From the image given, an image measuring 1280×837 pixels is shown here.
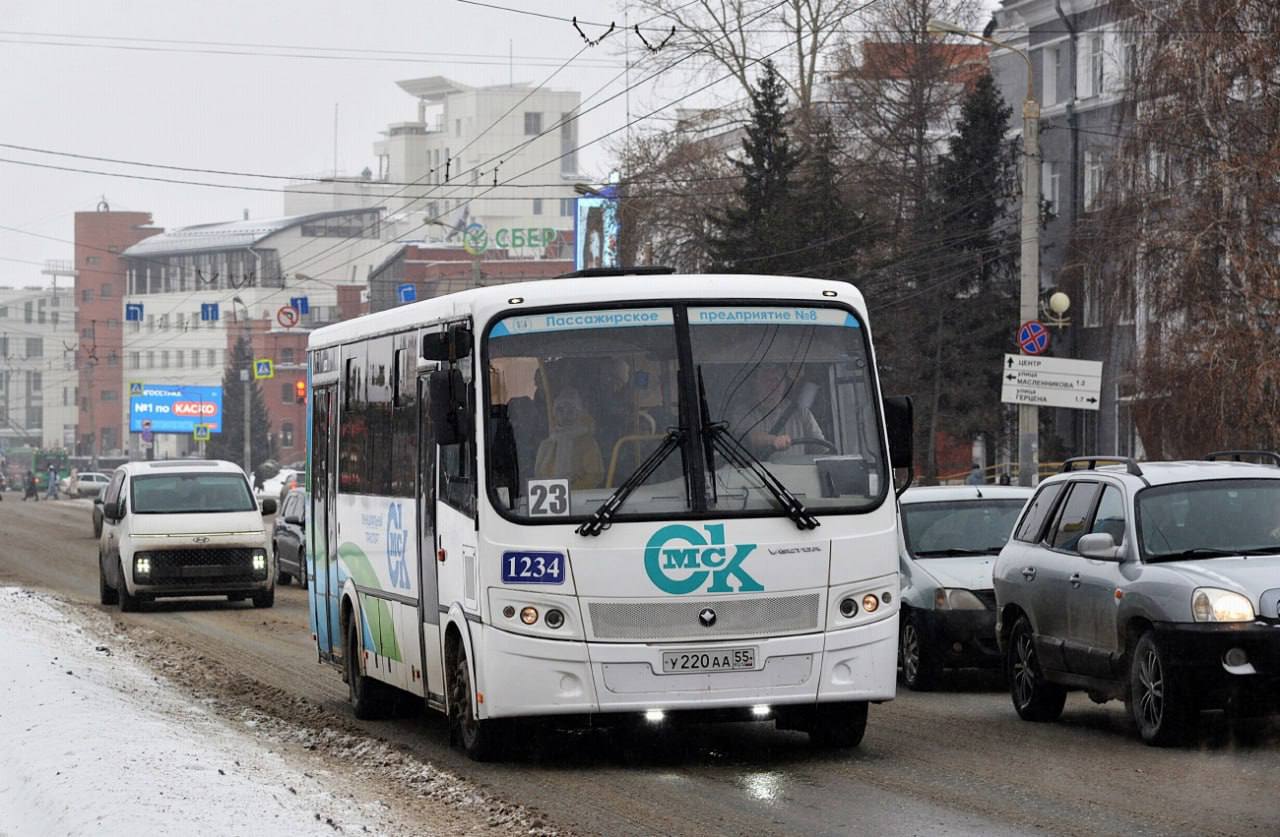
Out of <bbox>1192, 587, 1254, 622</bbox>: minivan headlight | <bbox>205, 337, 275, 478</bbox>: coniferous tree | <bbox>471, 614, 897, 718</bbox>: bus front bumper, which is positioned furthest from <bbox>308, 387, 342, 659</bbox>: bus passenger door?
<bbox>205, 337, 275, 478</bbox>: coniferous tree

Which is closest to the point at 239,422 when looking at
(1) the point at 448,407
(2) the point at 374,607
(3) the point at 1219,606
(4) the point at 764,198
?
(4) the point at 764,198

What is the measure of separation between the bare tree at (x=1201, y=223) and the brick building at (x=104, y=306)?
15043cm

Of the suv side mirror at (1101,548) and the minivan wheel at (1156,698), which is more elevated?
the suv side mirror at (1101,548)

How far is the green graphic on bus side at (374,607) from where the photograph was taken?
47.3 feet

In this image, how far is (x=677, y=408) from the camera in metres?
12.1

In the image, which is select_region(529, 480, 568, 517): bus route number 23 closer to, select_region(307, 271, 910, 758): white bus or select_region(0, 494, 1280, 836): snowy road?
select_region(307, 271, 910, 758): white bus

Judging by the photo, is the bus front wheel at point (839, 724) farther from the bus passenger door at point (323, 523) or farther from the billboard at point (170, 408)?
the billboard at point (170, 408)

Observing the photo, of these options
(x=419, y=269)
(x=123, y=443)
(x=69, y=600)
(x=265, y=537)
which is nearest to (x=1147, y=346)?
(x=265, y=537)

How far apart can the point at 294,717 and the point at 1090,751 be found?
5694mm

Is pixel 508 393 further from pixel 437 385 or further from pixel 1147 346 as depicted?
pixel 1147 346

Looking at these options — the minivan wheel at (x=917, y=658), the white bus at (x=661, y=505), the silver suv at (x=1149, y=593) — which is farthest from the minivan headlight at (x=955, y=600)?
the white bus at (x=661, y=505)

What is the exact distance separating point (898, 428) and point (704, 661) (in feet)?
6.01

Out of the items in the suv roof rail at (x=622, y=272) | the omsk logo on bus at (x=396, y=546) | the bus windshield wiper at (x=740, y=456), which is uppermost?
the suv roof rail at (x=622, y=272)

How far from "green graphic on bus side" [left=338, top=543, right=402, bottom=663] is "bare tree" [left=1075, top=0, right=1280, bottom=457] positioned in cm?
1758
